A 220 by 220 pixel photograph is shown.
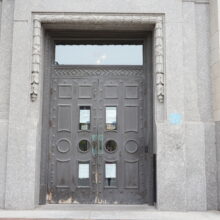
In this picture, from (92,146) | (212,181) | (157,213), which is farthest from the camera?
(92,146)

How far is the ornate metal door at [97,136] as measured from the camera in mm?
8281

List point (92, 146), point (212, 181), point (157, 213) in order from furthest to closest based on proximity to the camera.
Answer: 1. point (92, 146)
2. point (212, 181)
3. point (157, 213)

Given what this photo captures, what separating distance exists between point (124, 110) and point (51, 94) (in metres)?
1.92

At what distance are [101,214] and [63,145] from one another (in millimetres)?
2139

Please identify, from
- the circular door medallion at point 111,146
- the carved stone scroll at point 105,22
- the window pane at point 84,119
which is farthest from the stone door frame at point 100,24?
the circular door medallion at point 111,146

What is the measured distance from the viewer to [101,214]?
23.1 feet

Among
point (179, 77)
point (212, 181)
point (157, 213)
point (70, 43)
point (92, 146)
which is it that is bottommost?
point (157, 213)

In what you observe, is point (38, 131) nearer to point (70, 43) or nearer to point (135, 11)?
point (70, 43)

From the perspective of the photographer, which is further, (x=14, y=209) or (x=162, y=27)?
(x=162, y=27)

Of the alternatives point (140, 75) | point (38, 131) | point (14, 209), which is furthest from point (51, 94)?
point (14, 209)

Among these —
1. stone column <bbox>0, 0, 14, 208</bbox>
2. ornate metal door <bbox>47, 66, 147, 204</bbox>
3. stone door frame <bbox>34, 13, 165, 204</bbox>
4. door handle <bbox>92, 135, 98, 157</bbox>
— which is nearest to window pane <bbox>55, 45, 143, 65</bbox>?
ornate metal door <bbox>47, 66, 147, 204</bbox>

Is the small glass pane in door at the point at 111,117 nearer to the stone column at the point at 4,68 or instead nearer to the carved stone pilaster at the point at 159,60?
the carved stone pilaster at the point at 159,60

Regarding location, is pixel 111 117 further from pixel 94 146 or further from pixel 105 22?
pixel 105 22

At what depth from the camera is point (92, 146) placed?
8398 mm
